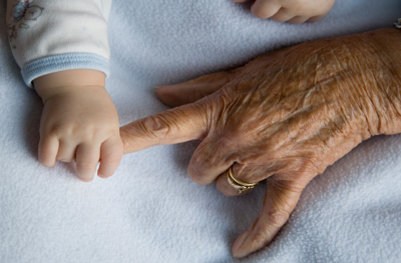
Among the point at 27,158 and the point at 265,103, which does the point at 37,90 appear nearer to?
the point at 27,158

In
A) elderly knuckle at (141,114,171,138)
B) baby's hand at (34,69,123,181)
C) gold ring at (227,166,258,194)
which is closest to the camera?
baby's hand at (34,69,123,181)

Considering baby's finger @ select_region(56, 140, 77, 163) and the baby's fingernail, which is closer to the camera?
baby's finger @ select_region(56, 140, 77, 163)

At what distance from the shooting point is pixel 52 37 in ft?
2.32

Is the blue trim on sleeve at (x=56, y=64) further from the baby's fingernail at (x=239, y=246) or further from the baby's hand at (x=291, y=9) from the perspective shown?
the baby's fingernail at (x=239, y=246)

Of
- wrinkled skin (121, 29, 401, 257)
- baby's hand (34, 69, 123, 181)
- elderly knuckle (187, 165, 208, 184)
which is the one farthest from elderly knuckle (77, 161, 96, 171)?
elderly knuckle (187, 165, 208, 184)

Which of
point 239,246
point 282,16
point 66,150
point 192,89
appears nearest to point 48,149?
point 66,150

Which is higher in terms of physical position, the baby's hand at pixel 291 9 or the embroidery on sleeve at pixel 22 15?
the baby's hand at pixel 291 9

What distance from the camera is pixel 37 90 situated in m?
0.75

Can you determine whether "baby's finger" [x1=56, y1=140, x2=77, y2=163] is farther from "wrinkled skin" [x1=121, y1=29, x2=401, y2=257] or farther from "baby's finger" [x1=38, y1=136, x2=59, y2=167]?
"wrinkled skin" [x1=121, y1=29, x2=401, y2=257]

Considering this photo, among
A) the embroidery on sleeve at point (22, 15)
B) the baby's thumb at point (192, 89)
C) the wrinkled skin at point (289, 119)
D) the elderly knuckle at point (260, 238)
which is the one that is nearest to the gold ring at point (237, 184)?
the wrinkled skin at point (289, 119)

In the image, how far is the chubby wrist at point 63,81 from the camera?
712 mm

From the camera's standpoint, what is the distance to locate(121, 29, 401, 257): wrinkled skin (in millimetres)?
840

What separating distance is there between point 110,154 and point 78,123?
0.09 meters

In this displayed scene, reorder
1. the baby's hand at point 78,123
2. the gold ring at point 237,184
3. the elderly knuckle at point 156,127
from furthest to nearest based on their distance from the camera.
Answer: the gold ring at point 237,184, the elderly knuckle at point 156,127, the baby's hand at point 78,123
